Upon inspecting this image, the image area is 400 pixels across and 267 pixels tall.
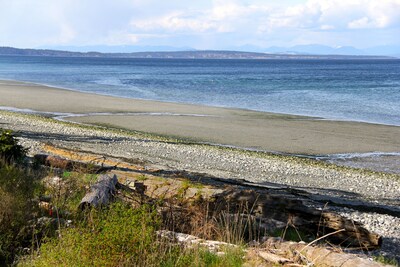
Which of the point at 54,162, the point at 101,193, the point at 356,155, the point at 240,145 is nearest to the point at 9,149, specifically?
the point at 54,162

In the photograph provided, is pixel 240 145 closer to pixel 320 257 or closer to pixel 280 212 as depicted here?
pixel 280 212

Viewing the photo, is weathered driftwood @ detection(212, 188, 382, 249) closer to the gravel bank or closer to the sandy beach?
the gravel bank

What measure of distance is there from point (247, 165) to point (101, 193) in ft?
37.6

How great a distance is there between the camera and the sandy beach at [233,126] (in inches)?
1024

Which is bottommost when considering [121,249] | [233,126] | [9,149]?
[233,126]

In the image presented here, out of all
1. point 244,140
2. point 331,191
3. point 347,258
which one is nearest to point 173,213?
point 347,258

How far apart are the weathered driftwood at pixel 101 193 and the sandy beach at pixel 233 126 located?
51.7 ft

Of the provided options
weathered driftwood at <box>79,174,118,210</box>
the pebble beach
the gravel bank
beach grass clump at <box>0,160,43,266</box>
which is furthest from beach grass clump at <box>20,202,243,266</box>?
the gravel bank

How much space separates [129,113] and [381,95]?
101ft

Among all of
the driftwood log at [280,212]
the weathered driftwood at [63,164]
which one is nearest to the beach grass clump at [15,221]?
the driftwood log at [280,212]

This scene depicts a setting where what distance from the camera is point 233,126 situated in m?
31.3

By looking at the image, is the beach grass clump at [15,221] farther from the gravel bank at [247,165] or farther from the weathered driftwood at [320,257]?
the gravel bank at [247,165]

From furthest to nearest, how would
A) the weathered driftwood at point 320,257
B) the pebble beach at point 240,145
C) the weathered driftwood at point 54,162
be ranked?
the pebble beach at point 240,145, the weathered driftwood at point 54,162, the weathered driftwood at point 320,257

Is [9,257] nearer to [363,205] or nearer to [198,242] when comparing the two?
[198,242]
